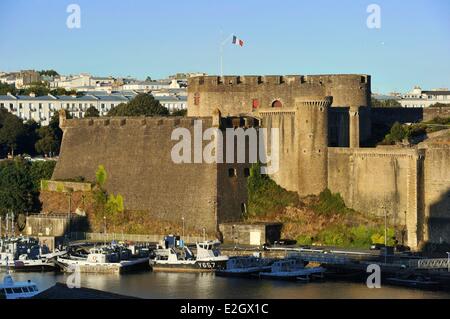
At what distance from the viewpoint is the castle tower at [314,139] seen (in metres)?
47.2

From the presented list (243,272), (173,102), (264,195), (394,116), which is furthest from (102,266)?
(173,102)

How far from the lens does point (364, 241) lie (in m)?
45.5

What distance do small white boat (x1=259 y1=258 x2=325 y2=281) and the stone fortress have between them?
12.2 feet

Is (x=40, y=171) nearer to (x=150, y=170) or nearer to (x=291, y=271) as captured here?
(x=150, y=170)

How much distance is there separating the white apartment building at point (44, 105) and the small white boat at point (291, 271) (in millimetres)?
44686

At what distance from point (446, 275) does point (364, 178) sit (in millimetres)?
6591

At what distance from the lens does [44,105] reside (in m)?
87.8

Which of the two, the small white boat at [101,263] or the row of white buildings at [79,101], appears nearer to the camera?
the small white boat at [101,263]

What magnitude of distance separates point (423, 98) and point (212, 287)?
185ft

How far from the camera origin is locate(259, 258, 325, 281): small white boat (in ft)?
137

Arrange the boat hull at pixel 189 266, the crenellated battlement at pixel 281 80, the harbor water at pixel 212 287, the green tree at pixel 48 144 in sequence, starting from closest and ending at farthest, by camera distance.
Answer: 1. the harbor water at pixel 212 287
2. the boat hull at pixel 189 266
3. the crenellated battlement at pixel 281 80
4. the green tree at pixel 48 144

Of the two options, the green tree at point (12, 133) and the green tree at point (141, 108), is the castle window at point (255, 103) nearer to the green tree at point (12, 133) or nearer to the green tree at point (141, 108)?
the green tree at point (141, 108)

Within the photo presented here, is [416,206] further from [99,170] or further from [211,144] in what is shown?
[99,170]

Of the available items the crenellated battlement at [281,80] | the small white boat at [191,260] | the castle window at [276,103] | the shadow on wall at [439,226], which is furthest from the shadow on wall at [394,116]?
the small white boat at [191,260]
